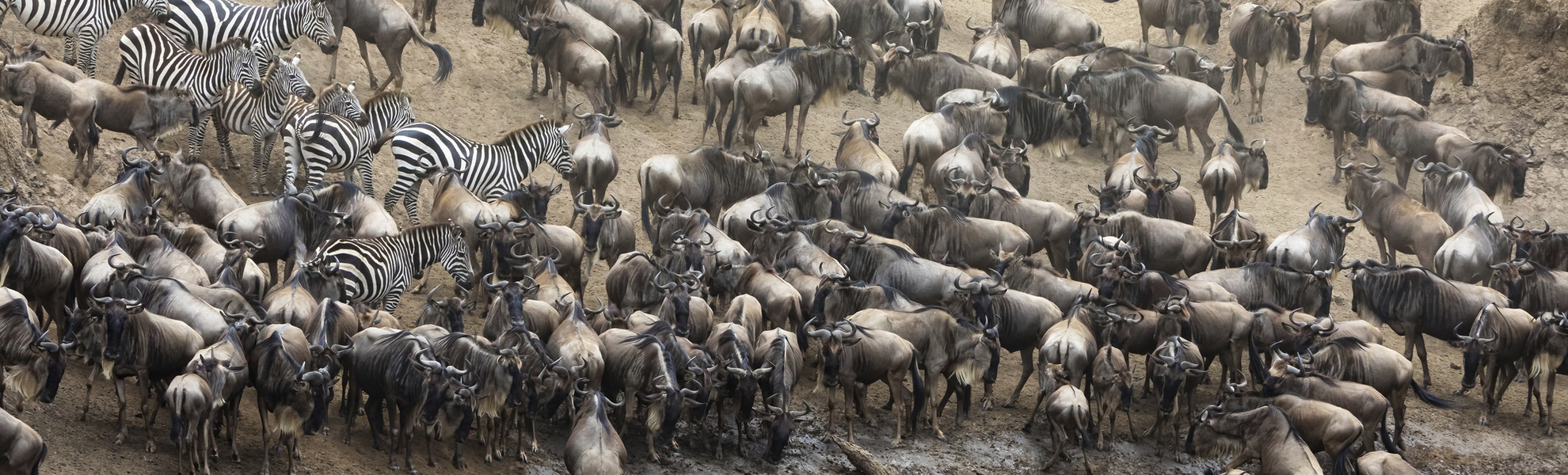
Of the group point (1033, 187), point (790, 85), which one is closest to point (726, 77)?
point (790, 85)

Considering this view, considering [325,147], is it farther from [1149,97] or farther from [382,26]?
[1149,97]

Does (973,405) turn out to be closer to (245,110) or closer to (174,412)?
(174,412)

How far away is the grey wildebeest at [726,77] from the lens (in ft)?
51.2

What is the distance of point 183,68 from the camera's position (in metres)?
13.6

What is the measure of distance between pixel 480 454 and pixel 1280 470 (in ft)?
18.8

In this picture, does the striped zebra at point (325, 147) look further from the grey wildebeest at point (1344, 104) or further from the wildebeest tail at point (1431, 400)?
the grey wildebeest at point (1344, 104)

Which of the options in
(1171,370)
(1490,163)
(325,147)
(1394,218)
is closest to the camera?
(1171,370)

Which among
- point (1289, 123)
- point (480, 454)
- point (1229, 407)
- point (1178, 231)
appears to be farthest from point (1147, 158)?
point (480, 454)

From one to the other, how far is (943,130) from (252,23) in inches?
313

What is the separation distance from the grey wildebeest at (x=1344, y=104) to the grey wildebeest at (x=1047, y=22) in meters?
3.13

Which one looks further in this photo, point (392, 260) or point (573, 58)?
point (573, 58)

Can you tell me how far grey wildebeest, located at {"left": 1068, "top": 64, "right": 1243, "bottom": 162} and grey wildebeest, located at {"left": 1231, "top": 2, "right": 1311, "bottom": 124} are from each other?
68.7 inches

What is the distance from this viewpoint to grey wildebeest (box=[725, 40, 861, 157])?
1538 centimetres

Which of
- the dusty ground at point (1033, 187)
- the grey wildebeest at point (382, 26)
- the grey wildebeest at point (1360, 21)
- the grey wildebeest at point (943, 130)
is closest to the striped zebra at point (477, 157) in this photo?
the dusty ground at point (1033, 187)
